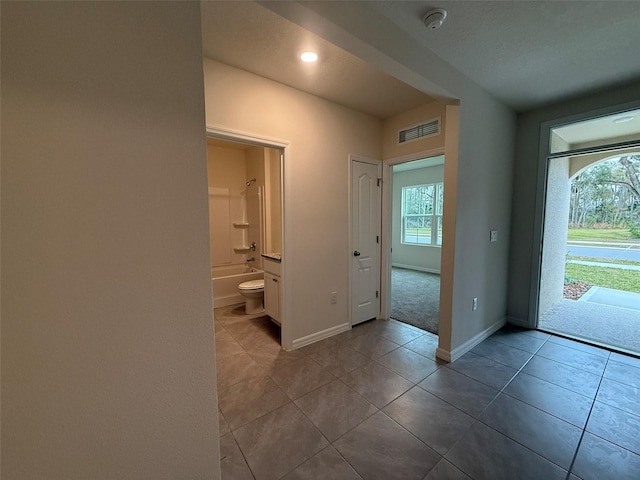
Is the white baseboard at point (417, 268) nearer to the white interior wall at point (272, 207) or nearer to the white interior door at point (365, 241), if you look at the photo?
the white interior door at point (365, 241)

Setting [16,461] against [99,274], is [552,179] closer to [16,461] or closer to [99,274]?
[99,274]

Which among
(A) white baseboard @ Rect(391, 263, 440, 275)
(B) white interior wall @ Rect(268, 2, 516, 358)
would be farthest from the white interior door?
(A) white baseboard @ Rect(391, 263, 440, 275)

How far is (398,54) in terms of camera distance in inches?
66.1

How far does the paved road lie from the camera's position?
2.92m

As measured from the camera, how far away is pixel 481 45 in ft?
5.96

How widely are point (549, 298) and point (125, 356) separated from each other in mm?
4744

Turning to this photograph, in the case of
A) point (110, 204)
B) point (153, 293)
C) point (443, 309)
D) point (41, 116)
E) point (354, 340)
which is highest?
point (41, 116)

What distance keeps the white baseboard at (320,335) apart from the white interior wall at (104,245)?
5.30ft

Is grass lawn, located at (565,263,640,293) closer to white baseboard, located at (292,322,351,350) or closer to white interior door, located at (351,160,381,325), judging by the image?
white interior door, located at (351,160,381,325)

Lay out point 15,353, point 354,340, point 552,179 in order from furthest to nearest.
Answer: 1. point 552,179
2. point 354,340
3. point 15,353

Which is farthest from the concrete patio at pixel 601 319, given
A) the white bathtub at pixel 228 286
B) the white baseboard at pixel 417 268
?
the white bathtub at pixel 228 286

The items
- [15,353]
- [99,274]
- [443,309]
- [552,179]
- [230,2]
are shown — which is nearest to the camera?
[15,353]

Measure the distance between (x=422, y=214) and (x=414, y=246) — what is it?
0.86 m

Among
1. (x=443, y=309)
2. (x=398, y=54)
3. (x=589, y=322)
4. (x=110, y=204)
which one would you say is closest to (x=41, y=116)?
(x=110, y=204)
